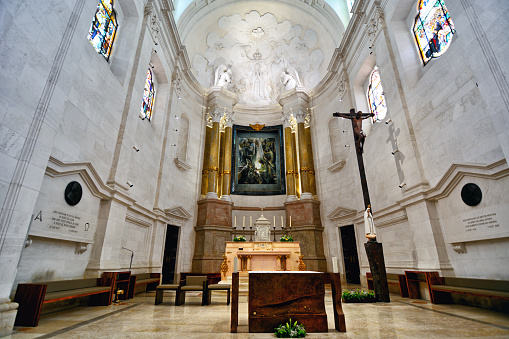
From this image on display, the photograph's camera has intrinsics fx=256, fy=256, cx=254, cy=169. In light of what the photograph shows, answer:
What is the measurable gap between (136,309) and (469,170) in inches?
320

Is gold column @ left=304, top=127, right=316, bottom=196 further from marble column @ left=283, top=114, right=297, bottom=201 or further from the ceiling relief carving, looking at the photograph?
the ceiling relief carving

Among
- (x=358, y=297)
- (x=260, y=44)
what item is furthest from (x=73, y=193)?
(x=260, y=44)

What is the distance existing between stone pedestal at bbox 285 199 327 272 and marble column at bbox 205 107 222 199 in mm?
4378

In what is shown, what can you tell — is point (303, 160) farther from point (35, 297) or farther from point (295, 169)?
point (35, 297)

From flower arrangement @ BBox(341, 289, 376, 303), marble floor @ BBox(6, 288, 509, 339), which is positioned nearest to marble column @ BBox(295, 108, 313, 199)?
flower arrangement @ BBox(341, 289, 376, 303)

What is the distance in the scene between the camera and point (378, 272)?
6504 mm

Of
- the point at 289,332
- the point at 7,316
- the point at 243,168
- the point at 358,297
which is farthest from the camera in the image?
the point at 243,168

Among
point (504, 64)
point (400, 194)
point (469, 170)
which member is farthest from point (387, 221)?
point (504, 64)

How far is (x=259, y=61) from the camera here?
18344mm

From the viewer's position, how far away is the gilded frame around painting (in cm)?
1590

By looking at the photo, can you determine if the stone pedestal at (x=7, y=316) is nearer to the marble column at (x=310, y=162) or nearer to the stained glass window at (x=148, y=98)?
the stained glass window at (x=148, y=98)

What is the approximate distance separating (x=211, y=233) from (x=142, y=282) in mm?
5536

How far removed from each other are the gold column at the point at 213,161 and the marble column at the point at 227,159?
546mm

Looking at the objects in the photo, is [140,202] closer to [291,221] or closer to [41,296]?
[41,296]
